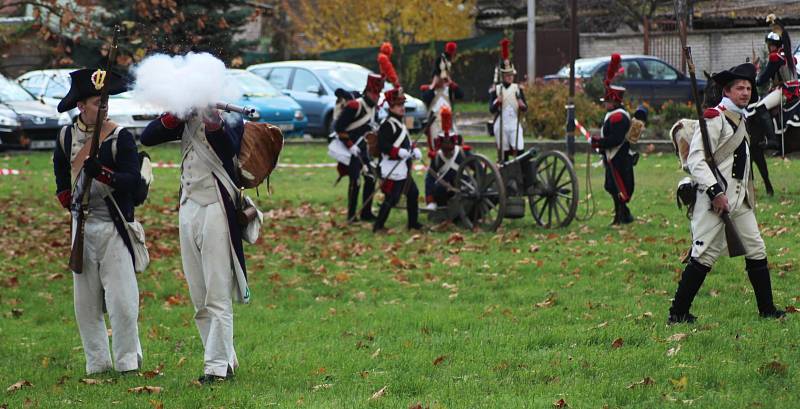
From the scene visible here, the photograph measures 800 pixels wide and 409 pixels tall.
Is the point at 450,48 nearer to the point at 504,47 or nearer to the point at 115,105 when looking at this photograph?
the point at 504,47

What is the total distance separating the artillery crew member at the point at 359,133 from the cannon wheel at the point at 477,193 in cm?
135

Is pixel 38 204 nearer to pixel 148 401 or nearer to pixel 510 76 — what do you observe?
pixel 510 76

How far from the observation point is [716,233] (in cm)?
807

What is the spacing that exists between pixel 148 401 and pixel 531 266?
17.4 feet

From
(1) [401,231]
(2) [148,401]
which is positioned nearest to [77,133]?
(2) [148,401]

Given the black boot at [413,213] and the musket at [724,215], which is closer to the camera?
the musket at [724,215]

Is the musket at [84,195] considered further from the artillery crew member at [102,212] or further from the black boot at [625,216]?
the black boot at [625,216]

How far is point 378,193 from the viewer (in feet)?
58.1

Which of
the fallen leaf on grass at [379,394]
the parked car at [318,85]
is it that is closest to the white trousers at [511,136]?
the parked car at [318,85]

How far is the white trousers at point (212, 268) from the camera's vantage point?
7199mm

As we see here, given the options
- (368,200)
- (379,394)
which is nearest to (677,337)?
(379,394)

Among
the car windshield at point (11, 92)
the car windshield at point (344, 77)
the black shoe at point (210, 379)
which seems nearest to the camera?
the black shoe at point (210, 379)

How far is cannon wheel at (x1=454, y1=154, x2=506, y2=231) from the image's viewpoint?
14.1 meters

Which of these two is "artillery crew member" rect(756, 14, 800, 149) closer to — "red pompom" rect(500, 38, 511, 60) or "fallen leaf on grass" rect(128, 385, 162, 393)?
"red pompom" rect(500, 38, 511, 60)
